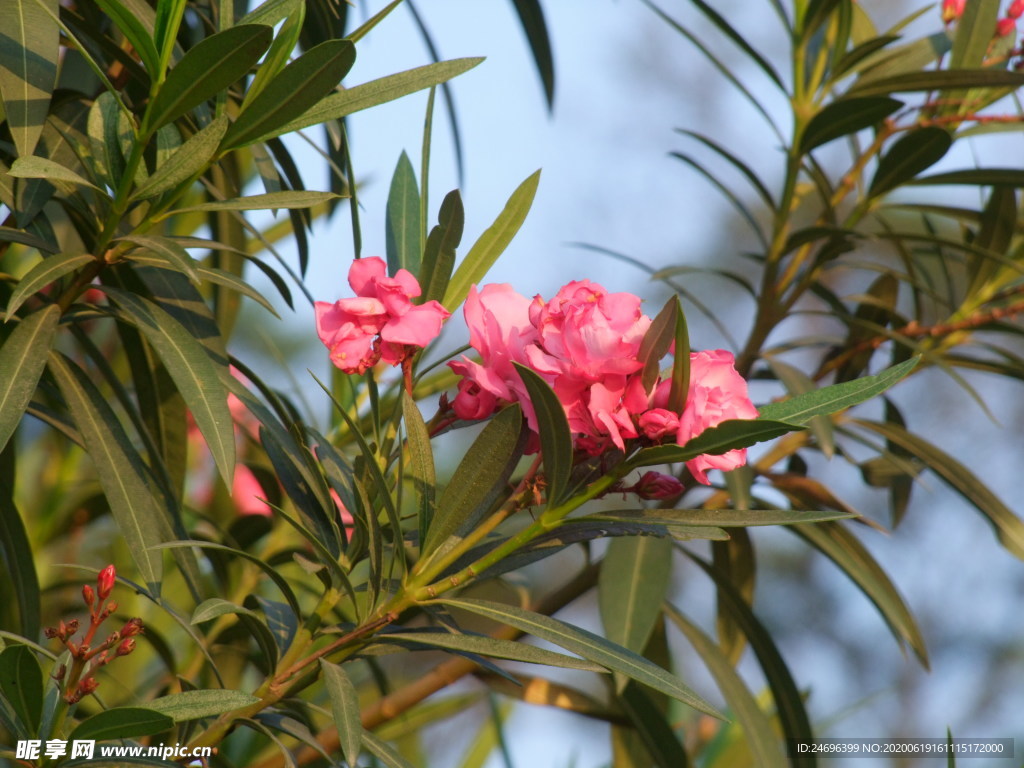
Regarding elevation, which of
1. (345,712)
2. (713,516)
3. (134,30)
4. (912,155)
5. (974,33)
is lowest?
(345,712)

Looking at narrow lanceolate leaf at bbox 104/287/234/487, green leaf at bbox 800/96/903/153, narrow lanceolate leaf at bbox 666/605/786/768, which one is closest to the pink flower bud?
narrow lanceolate leaf at bbox 104/287/234/487

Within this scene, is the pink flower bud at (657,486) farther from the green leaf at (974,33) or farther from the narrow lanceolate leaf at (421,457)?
the green leaf at (974,33)

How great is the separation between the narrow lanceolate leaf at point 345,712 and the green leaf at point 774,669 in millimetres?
772

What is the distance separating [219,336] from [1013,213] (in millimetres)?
1139

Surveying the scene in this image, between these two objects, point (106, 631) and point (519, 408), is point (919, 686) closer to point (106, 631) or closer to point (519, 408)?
point (106, 631)

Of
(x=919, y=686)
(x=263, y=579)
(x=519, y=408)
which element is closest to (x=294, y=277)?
(x=519, y=408)

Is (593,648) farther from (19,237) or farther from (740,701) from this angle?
(740,701)

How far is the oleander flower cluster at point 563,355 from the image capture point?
539 millimetres

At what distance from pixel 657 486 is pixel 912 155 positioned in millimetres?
813

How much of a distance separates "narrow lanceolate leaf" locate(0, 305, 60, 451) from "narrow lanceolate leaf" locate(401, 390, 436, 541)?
254 mm

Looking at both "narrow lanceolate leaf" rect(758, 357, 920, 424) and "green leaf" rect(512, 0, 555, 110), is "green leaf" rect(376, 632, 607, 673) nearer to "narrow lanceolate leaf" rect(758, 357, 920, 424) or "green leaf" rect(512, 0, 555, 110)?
"narrow lanceolate leaf" rect(758, 357, 920, 424)

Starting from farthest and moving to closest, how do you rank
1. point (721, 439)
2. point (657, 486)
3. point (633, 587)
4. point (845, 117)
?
point (845, 117) < point (633, 587) < point (657, 486) < point (721, 439)

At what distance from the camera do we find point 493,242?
0.69 metres

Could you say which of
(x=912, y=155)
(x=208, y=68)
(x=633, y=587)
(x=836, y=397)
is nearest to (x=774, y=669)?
(x=633, y=587)
